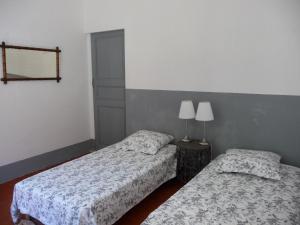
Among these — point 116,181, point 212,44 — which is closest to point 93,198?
point 116,181

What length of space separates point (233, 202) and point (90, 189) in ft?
3.79

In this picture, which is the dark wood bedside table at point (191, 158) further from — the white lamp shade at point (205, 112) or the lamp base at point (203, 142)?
the white lamp shade at point (205, 112)

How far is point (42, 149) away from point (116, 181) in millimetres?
1871

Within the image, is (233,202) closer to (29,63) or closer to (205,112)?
(205,112)

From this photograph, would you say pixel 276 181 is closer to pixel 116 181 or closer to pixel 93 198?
pixel 116 181

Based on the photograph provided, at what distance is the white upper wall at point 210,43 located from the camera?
8.42 feet

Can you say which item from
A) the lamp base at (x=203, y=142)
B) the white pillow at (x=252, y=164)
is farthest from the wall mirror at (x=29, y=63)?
the white pillow at (x=252, y=164)

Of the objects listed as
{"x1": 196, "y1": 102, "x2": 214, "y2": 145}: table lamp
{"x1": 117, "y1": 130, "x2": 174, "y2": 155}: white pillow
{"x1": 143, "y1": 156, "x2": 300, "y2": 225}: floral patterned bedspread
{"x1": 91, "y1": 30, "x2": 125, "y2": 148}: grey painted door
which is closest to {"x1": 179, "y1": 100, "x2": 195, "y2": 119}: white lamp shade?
{"x1": 196, "y1": 102, "x2": 214, "y2": 145}: table lamp

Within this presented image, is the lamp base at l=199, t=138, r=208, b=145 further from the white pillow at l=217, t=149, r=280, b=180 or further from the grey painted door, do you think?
the grey painted door

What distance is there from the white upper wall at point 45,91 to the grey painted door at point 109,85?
0.23 metres

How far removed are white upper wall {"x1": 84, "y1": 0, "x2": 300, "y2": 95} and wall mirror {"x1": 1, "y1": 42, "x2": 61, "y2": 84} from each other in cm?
95

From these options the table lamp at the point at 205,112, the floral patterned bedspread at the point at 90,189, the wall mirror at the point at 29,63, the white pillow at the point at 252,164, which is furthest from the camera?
the wall mirror at the point at 29,63

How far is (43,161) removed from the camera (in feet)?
11.9

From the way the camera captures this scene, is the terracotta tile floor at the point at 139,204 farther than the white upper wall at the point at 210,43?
No
